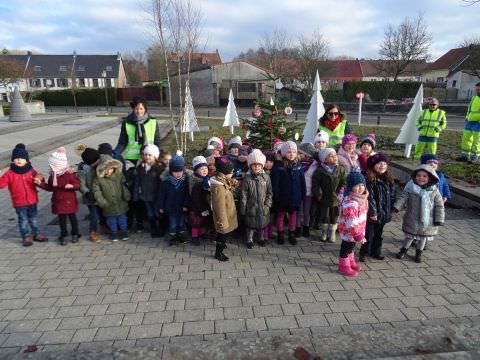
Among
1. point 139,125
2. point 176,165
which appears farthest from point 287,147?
point 139,125

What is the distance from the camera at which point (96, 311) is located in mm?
3646

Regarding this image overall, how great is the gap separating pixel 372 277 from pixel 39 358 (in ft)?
11.5

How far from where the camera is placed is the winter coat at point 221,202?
15.3 feet

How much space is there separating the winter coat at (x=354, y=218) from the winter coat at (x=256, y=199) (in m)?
1.06

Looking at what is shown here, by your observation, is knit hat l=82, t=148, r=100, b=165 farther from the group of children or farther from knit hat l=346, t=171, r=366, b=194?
knit hat l=346, t=171, r=366, b=194

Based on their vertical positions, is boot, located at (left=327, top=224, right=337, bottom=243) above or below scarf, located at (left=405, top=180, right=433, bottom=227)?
below

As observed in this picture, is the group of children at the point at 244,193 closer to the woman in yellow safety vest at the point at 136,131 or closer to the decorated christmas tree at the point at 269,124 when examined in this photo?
the woman in yellow safety vest at the point at 136,131

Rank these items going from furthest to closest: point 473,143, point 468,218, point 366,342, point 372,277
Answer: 1. point 473,143
2. point 468,218
3. point 372,277
4. point 366,342

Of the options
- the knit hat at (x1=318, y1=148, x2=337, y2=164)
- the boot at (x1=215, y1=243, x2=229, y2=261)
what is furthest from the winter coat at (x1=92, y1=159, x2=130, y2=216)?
the knit hat at (x1=318, y1=148, x2=337, y2=164)

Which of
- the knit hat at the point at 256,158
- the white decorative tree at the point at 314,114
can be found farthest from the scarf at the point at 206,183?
the white decorative tree at the point at 314,114

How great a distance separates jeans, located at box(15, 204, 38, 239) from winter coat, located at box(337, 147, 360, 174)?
459 cm

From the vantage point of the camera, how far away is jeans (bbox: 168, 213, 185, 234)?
5.21m

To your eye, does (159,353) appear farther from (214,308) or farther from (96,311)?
(96,311)

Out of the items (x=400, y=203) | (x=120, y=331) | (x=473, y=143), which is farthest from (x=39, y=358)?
A: (x=473, y=143)
